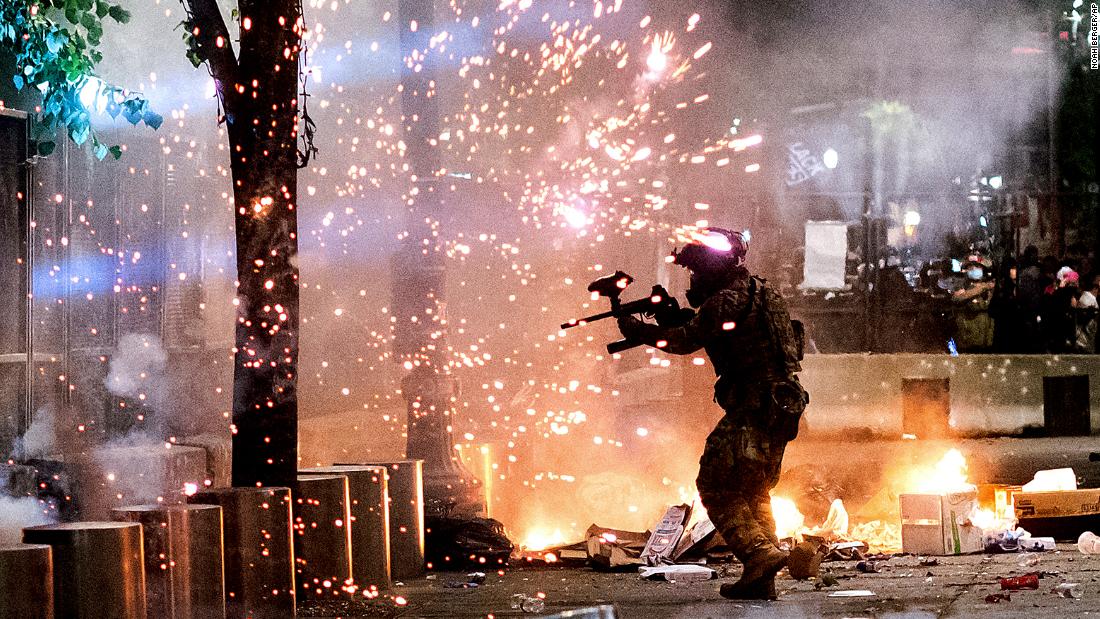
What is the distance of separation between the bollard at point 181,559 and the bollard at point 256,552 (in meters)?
0.28

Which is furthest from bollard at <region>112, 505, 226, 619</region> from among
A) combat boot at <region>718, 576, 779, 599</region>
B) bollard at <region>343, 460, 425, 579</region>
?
combat boot at <region>718, 576, 779, 599</region>

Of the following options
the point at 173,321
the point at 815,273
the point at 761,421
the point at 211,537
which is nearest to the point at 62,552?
the point at 211,537

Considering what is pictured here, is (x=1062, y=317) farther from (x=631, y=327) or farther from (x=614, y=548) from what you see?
(x=631, y=327)

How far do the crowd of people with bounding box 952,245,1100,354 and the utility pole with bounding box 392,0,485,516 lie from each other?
7408 millimetres

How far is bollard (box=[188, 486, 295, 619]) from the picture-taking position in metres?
7.13

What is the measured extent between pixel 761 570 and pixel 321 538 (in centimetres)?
265

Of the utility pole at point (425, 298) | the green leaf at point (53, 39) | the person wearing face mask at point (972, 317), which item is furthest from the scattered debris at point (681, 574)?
the person wearing face mask at point (972, 317)

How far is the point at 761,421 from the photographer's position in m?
8.18

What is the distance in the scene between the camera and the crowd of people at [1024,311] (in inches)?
611

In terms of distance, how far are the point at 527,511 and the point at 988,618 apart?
527cm

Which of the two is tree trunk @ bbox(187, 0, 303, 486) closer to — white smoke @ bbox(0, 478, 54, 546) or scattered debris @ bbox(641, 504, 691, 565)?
white smoke @ bbox(0, 478, 54, 546)

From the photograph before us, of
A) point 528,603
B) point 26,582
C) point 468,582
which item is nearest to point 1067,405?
point 468,582

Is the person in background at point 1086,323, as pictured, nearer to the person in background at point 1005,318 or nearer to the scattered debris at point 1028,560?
the person in background at point 1005,318

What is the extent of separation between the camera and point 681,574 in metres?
8.84
